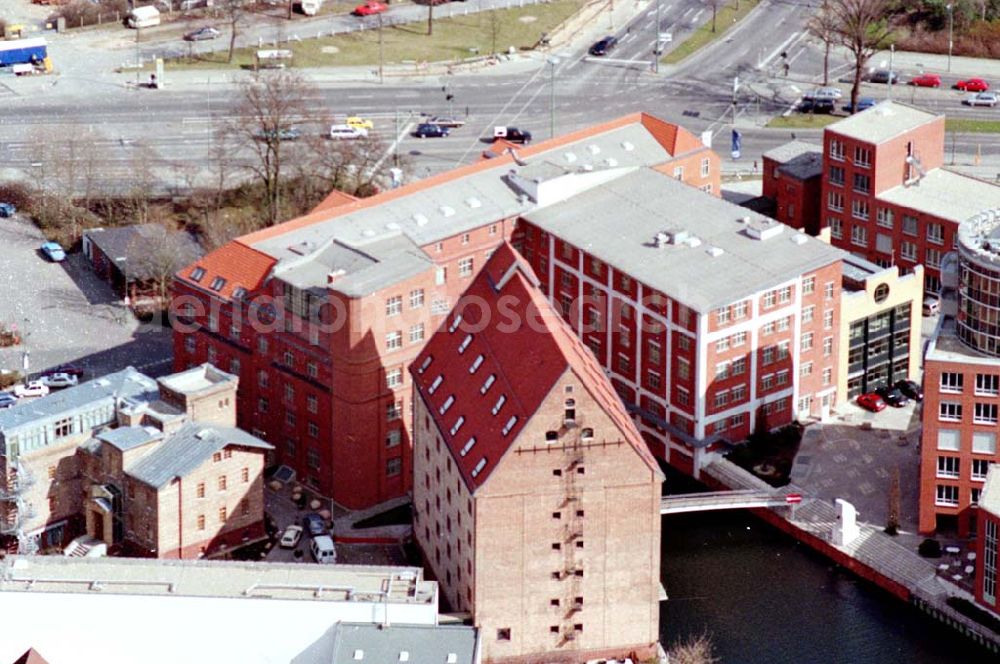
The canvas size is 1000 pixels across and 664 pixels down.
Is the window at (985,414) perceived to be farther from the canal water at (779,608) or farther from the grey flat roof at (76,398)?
the grey flat roof at (76,398)

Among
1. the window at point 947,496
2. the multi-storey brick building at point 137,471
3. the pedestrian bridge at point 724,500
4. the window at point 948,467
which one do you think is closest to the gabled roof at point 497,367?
the multi-storey brick building at point 137,471

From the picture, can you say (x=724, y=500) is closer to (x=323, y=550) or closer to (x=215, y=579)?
(x=323, y=550)

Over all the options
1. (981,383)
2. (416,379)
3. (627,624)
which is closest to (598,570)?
(627,624)

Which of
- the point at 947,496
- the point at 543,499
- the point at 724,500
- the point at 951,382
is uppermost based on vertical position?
the point at 951,382

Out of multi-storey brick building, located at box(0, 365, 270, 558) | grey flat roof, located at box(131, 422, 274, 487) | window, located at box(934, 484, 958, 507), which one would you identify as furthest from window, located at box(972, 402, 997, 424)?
multi-storey brick building, located at box(0, 365, 270, 558)

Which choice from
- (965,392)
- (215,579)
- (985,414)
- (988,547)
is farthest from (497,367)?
(985,414)

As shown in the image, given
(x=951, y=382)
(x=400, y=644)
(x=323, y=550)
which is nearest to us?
(x=400, y=644)
